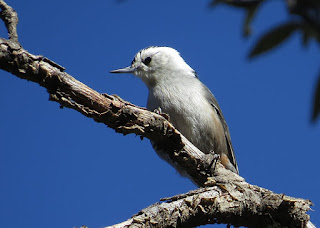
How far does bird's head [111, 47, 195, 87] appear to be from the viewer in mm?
5992

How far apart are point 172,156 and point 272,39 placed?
12.1ft

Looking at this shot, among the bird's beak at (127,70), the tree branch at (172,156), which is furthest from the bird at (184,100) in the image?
the tree branch at (172,156)

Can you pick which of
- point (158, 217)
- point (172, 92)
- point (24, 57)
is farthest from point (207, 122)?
point (24, 57)

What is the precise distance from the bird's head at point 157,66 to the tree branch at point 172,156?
1.85m

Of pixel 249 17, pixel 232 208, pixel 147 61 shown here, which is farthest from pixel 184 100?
pixel 249 17

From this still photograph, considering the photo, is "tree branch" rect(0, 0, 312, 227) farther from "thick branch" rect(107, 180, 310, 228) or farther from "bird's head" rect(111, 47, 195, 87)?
"bird's head" rect(111, 47, 195, 87)

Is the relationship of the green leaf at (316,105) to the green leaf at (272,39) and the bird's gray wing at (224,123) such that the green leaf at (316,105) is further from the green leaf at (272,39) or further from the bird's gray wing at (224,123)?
the bird's gray wing at (224,123)

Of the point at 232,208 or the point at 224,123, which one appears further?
the point at 224,123

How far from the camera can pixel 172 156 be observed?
4406 mm

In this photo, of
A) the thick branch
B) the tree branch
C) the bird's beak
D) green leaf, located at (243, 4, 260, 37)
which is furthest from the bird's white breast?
green leaf, located at (243, 4, 260, 37)

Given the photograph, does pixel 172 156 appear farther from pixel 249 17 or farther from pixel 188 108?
pixel 249 17

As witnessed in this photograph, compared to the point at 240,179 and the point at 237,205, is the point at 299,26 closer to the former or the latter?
the point at 237,205

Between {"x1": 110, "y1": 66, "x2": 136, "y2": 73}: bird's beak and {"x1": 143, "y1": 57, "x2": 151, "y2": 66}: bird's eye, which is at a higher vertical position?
{"x1": 143, "y1": 57, "x2": 151, "y2": 66}: bird's eye

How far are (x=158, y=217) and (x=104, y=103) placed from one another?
1189 mm
